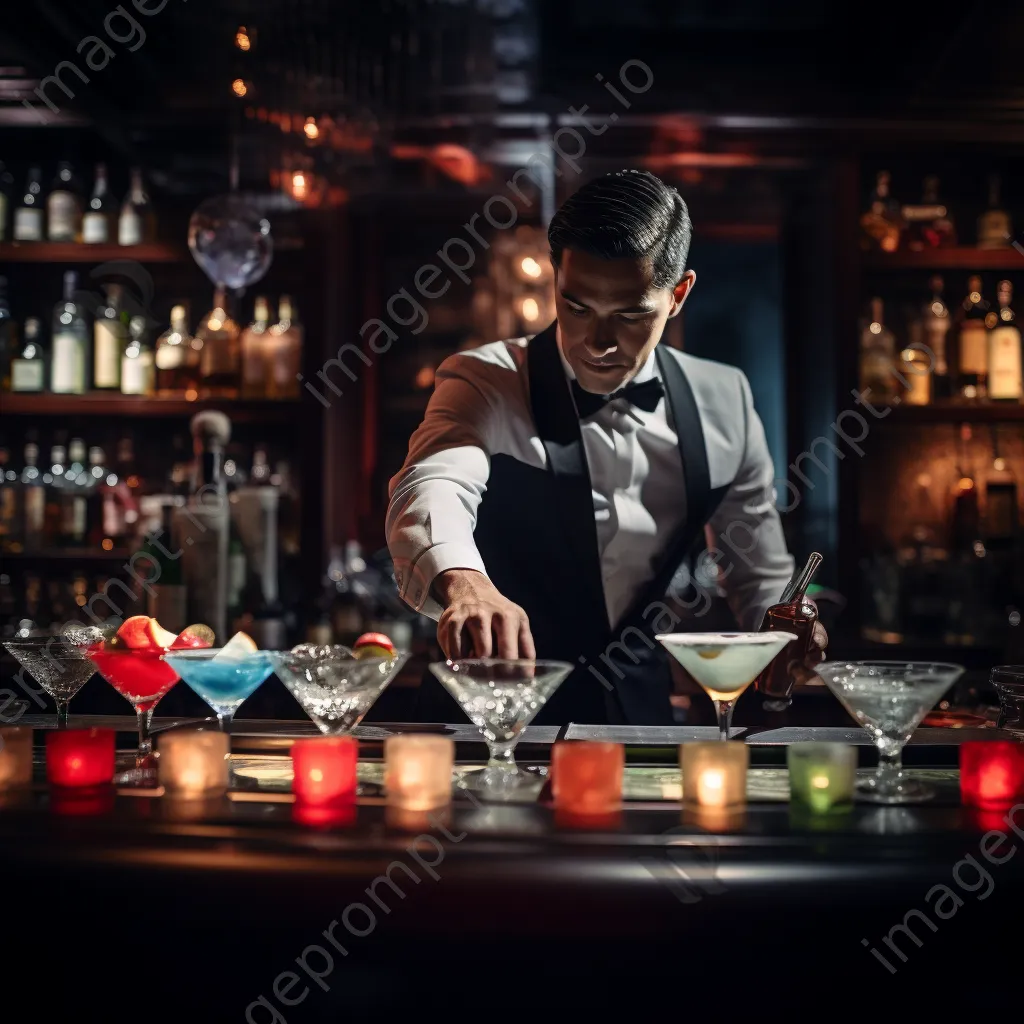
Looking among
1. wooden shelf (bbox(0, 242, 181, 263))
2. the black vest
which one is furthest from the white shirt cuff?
wooden shelf (bbox(0, 242, 181, 263))

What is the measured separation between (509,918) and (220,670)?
1.81ft

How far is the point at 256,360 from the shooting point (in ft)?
12.4

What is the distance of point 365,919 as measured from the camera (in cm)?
104

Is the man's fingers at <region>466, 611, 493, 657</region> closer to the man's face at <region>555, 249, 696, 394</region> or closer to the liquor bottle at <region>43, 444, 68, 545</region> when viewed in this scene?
the man's face at <region>555, 249, 696, 394</region>

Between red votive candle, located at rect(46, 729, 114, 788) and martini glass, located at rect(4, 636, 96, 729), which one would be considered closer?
red votive candle, located at rect(46, 729, 114, 788)

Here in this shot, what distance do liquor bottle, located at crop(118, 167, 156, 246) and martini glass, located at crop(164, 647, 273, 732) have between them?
2.80 m

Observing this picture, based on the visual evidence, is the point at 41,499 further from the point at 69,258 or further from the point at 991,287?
the point at 991,287

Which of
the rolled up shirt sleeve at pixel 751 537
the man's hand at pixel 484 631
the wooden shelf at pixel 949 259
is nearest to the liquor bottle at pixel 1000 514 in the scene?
the wooden shelf at pixel 949 259

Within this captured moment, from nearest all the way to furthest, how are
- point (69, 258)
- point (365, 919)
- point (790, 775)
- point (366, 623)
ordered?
1. point (365, 919)
2. point (790, 775)
3. point (366, 623)
4. point (69, 258)

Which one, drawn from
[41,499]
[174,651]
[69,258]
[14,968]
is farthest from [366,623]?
[14,968]

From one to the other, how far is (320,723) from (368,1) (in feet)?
7.70

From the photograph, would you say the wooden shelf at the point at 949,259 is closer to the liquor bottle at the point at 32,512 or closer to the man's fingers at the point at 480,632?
the man's fingers at the point at 480,632

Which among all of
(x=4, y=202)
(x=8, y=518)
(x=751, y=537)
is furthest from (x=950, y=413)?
(x=4, y=202)

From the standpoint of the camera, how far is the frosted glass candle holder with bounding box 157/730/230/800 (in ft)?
4.05
